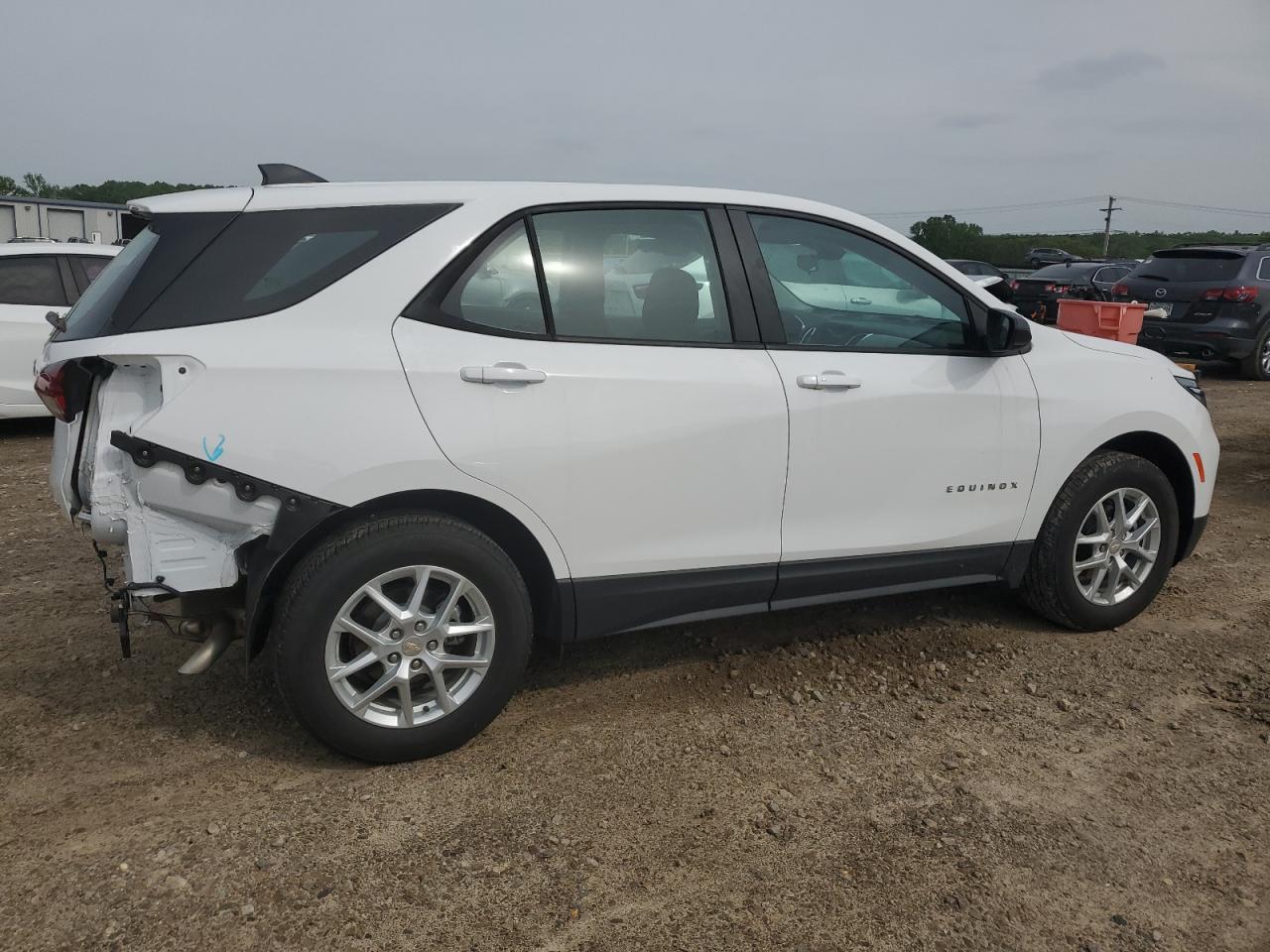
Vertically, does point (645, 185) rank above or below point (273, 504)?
above

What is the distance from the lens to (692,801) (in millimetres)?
3031

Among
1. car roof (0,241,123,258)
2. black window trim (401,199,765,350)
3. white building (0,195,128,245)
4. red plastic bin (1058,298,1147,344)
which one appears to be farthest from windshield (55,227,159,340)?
white building (0,195,128,245)

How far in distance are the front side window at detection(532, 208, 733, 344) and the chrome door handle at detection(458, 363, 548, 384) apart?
0.64 feet

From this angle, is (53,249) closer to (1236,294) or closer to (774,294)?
(774,294)

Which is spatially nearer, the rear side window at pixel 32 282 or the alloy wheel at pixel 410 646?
the alloy wheel at pixel 410 646

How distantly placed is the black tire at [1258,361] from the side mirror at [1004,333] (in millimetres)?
10372

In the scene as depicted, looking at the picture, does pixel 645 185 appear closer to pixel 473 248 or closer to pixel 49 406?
pixel 473 248

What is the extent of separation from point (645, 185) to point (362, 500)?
149cm

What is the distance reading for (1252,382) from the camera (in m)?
12.4

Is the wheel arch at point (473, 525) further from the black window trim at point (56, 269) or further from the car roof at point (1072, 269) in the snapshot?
the car roof at point (1072, 269)

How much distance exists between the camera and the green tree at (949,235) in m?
54.7

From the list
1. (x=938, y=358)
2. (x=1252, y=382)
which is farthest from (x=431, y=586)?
(x=1252, y=382)

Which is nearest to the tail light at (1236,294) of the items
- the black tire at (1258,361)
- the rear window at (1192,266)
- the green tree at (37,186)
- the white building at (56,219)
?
the rear window at (1192,266)

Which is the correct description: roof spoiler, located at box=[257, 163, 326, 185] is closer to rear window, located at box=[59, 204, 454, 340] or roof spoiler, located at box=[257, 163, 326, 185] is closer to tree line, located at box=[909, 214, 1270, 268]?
rear window, located at box=[59, 204, 454, 340]
